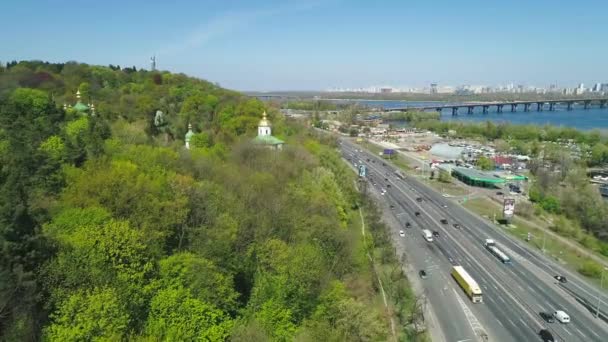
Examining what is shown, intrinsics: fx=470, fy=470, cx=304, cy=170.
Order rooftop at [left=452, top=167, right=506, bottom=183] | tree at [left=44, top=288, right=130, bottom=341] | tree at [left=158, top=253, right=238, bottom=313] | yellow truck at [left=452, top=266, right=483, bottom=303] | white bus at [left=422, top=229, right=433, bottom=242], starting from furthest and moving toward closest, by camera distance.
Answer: rooftop at [left=452, top=167, right=506, bottom=183] → white bus at [left=422, top=229, right=433, bottom=242] → yellow truck at [left=452, top=266, right=483, bottom=303] → tree at [left=158, top=253, right=238, bottom=313] → tree at [left=44, top=288, right=130, bottom=341]

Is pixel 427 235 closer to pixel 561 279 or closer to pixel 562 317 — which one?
pixel 561 279

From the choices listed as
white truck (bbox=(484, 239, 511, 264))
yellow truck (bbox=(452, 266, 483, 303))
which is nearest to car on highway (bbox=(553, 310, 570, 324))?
yellow truck (bbox=(452, 266, 483, 303))

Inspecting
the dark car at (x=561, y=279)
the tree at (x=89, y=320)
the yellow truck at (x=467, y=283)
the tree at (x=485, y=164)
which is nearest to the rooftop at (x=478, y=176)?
the tree at (x=485, y=164)

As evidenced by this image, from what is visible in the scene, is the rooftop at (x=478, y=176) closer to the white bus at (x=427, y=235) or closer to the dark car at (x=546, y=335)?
the white bus at (x=427, y=235)

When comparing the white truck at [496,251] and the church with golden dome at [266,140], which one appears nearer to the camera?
the white truck at [496,251]

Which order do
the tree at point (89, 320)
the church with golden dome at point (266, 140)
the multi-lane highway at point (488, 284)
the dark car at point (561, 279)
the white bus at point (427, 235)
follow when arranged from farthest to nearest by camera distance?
1. the church with golden dome at point (266, 140)
2. the white bus at point (427, 235)
3. the dark car at point (561, 279)
4. the multi-lane highway at point (488, 284)
5. the tree at point (89, 320)

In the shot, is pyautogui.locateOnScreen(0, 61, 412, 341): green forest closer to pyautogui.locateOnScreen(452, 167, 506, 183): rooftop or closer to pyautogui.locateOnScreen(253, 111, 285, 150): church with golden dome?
pyautogui.locateOnScreen(253, 111, 285, 150): church with golden dome

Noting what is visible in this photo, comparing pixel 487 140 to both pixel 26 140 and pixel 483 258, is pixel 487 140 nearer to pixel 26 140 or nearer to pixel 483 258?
pixel 483 258
